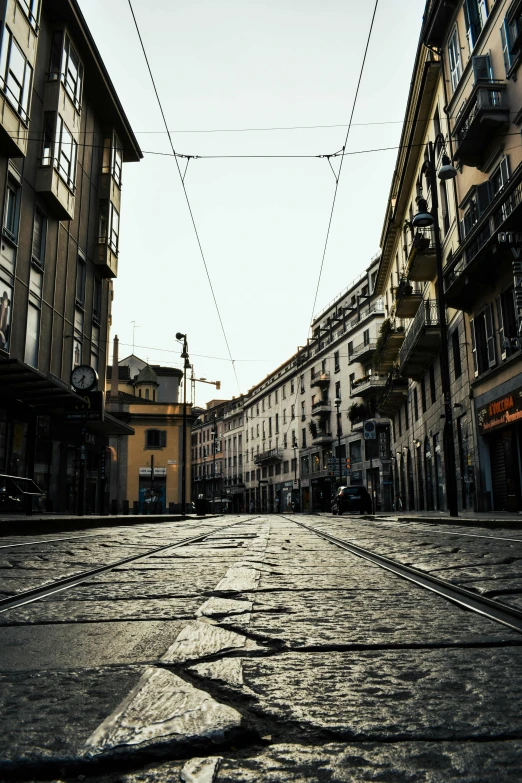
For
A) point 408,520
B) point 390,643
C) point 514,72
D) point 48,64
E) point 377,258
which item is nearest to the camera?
point 390,643

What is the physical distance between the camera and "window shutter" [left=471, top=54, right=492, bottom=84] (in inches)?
771

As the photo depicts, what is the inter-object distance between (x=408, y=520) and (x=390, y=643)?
17.8 m

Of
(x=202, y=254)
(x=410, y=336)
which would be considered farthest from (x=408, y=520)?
(x=410, y=336)

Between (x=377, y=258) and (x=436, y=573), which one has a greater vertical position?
(x=377, y=258)

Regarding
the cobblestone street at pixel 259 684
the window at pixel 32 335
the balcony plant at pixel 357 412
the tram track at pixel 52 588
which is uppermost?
the balcony plant at pixel 357 412

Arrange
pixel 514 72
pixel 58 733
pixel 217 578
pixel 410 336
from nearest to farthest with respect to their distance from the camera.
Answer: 1. pixel 58 733
2. pixel 217 578
3. pixel 514 72
4. pixel 410 336

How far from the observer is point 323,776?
118cm

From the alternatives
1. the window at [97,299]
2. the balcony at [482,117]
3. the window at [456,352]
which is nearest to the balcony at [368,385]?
the window at [456,352]

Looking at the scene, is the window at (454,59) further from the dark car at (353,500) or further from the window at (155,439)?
the window at (155,439)

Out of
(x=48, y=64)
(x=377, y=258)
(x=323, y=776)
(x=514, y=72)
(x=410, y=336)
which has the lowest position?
(x=323, y=776)

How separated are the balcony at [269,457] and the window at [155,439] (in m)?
23.1

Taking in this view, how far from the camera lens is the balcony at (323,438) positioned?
5978cm

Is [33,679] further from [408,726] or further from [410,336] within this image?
[410,336]

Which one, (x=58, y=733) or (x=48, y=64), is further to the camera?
(x=48, y=64)
